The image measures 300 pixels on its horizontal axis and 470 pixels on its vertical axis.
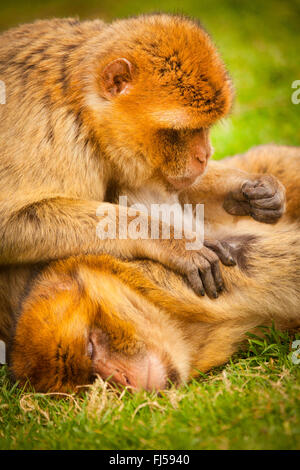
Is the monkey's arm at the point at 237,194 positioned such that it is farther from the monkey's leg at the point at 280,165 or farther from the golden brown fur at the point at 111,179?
the monkey's leg at the point at 280,165

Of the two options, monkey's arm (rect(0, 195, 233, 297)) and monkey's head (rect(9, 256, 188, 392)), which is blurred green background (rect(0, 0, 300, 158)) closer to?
monkey's arm (rect(0, 195, 233, 297))

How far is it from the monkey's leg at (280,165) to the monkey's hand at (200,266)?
117 cm

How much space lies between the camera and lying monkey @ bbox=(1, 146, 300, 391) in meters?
2.79

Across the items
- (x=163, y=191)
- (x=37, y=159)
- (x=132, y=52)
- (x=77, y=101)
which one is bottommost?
(x=163, y=191)

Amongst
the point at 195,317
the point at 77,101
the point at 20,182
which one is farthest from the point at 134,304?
the point at 77,101

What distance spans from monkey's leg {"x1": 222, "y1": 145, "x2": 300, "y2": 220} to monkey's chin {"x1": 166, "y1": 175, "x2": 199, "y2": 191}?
0.76 metres

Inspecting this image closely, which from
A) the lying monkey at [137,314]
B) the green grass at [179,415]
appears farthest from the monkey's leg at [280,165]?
the green grass at [179,415]

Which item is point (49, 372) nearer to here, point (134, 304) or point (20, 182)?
point (134, 304)

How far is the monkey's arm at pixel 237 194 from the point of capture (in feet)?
13.1
